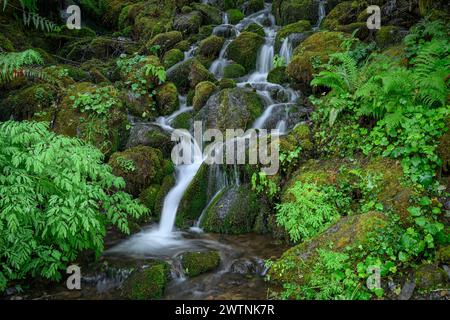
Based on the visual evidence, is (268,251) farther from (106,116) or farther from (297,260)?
(106,116)

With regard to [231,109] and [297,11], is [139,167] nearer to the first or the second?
[231,109]

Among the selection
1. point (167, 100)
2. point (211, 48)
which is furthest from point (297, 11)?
point (167, 100)

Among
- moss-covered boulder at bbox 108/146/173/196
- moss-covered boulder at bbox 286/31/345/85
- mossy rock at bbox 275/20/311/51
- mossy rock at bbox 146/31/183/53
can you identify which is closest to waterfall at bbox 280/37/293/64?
mossy rock at bbox 275/20/311/51

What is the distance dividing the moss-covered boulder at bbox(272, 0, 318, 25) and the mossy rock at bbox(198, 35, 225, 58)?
331 centimetres

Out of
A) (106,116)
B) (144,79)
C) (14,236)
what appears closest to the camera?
(14,236)

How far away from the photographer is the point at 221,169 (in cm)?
712

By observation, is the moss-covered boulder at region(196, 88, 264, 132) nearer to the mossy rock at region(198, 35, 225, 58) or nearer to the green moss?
the green moss

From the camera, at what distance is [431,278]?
372cm

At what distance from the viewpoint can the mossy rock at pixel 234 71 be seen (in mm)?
11555

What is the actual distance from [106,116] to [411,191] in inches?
281

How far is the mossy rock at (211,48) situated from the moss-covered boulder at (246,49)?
545mm

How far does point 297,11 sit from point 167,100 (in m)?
7.14

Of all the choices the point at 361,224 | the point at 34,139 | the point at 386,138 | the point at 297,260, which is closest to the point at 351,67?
the point at 386,138

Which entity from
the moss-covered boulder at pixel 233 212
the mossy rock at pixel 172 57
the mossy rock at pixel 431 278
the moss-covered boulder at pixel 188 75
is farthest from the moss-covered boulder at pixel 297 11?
the mossy rock at pixel 431 278
